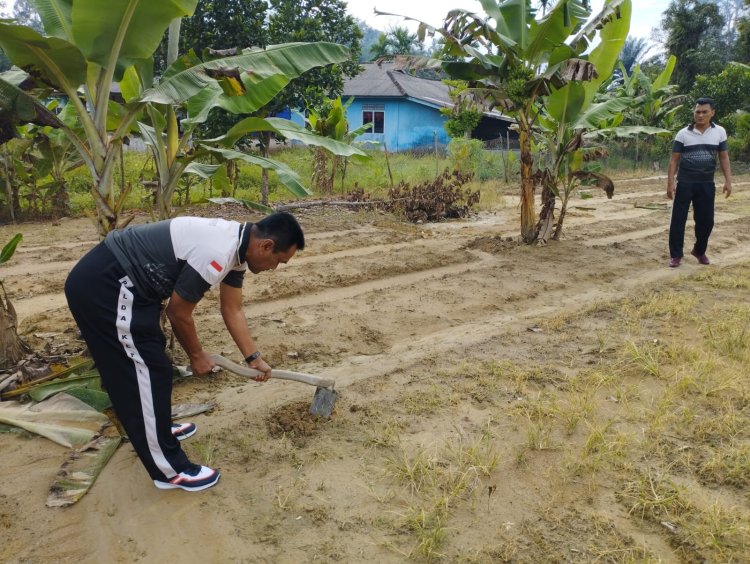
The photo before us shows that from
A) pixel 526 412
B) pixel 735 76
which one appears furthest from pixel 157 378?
pixel 735 76

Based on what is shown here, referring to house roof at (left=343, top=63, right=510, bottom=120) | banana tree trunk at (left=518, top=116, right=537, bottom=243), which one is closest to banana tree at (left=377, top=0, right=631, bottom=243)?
banana tree trunk at (left=518, top=116, right=537, bottom=243)

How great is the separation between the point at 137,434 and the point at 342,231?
22.6 ft

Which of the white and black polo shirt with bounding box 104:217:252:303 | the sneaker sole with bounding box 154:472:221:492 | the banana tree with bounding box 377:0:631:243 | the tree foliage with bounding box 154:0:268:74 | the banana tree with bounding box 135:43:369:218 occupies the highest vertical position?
the tree foliage with bounding box 154:0:268:74

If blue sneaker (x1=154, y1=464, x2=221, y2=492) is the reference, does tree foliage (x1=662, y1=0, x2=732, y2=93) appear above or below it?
above

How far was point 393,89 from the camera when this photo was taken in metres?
24.8

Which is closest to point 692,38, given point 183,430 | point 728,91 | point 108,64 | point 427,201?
point 728,91

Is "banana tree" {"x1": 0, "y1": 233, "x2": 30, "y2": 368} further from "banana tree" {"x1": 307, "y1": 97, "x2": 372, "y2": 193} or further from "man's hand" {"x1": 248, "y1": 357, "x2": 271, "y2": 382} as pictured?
"banana tree" {"x1": 307, "y1": 97, "x2": 372, "y2": 193}

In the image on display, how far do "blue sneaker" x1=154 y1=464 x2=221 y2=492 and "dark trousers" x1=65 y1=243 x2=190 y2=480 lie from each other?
181 mm

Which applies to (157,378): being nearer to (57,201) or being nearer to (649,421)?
(649,421)

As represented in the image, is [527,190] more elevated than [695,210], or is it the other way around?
[527,190]

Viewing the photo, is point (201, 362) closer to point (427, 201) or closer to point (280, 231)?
point (280, 231)

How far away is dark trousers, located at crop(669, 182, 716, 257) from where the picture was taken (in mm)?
6883

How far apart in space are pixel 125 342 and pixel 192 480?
30.8 inches

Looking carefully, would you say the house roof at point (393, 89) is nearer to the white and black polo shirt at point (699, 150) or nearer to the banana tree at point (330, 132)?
the banana tree at point (330, 132)
